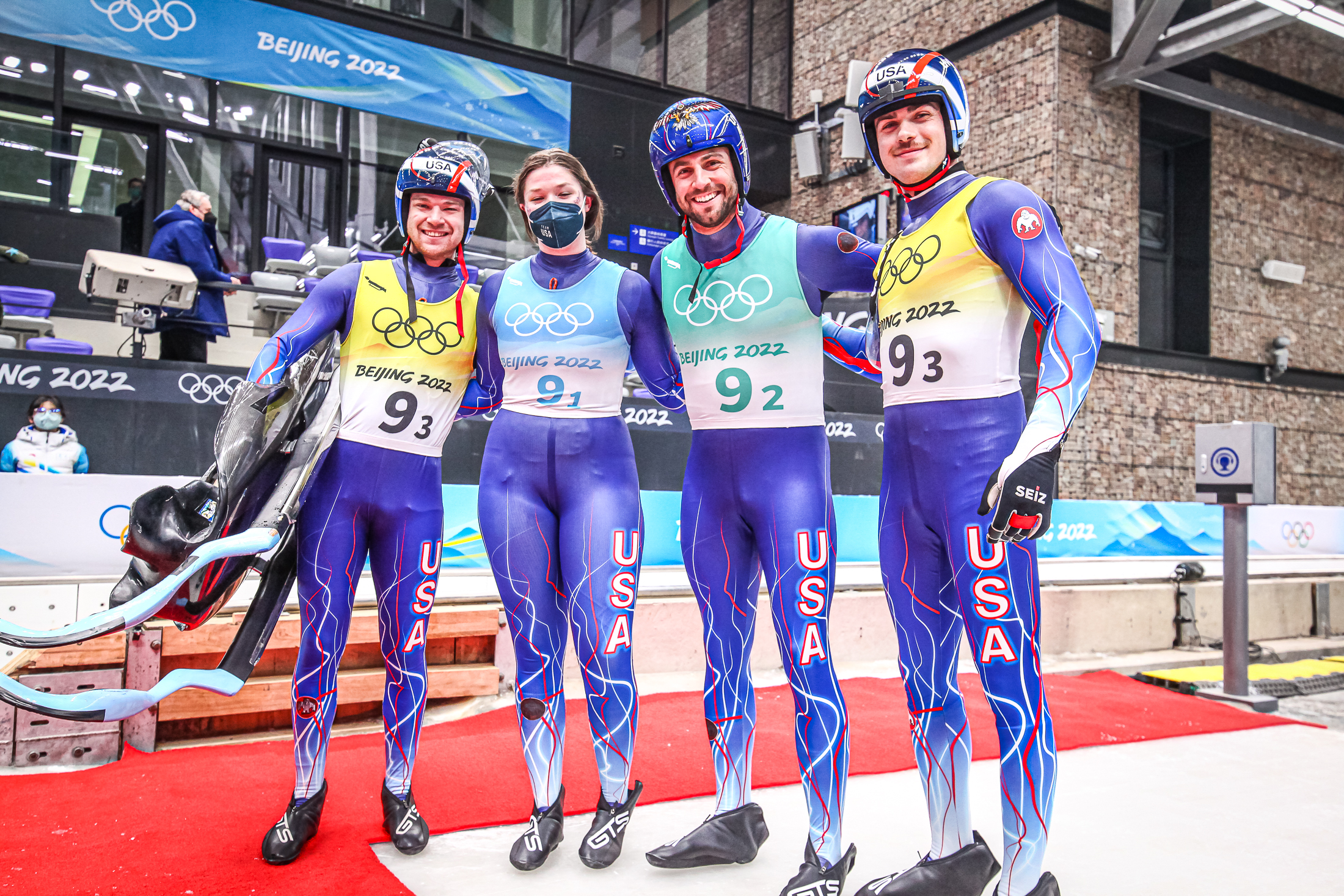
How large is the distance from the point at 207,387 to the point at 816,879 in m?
5.04

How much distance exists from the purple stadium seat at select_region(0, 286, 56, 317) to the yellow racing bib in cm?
583

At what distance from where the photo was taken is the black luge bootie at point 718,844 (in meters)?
→ 2.72

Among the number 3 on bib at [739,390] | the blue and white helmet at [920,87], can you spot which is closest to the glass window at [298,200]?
the number 3 on bib at [739,390]

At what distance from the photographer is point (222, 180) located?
10977mm

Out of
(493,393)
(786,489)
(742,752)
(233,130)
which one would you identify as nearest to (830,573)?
(786,489)

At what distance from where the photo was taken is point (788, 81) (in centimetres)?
1439

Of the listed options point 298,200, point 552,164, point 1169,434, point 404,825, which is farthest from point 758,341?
point 298,200

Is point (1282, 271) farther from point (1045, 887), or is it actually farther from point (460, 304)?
point (460, 304)

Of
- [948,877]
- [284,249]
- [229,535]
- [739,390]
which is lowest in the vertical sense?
[948,877]

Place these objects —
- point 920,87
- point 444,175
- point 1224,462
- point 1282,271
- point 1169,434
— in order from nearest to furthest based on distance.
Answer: point 920,87 → point 444,175 → point 1224,462 → point 1169,434 → point 1282,271

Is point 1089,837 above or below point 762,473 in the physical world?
below

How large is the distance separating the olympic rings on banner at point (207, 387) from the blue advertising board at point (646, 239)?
8.25 metres

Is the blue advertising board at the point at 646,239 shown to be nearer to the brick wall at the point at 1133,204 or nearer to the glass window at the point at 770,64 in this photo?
the brick wall at the point at 1133,204

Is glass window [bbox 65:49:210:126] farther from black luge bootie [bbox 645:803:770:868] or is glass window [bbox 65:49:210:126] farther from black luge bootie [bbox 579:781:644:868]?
black luge bootie [bbox 645:803:770:868]
